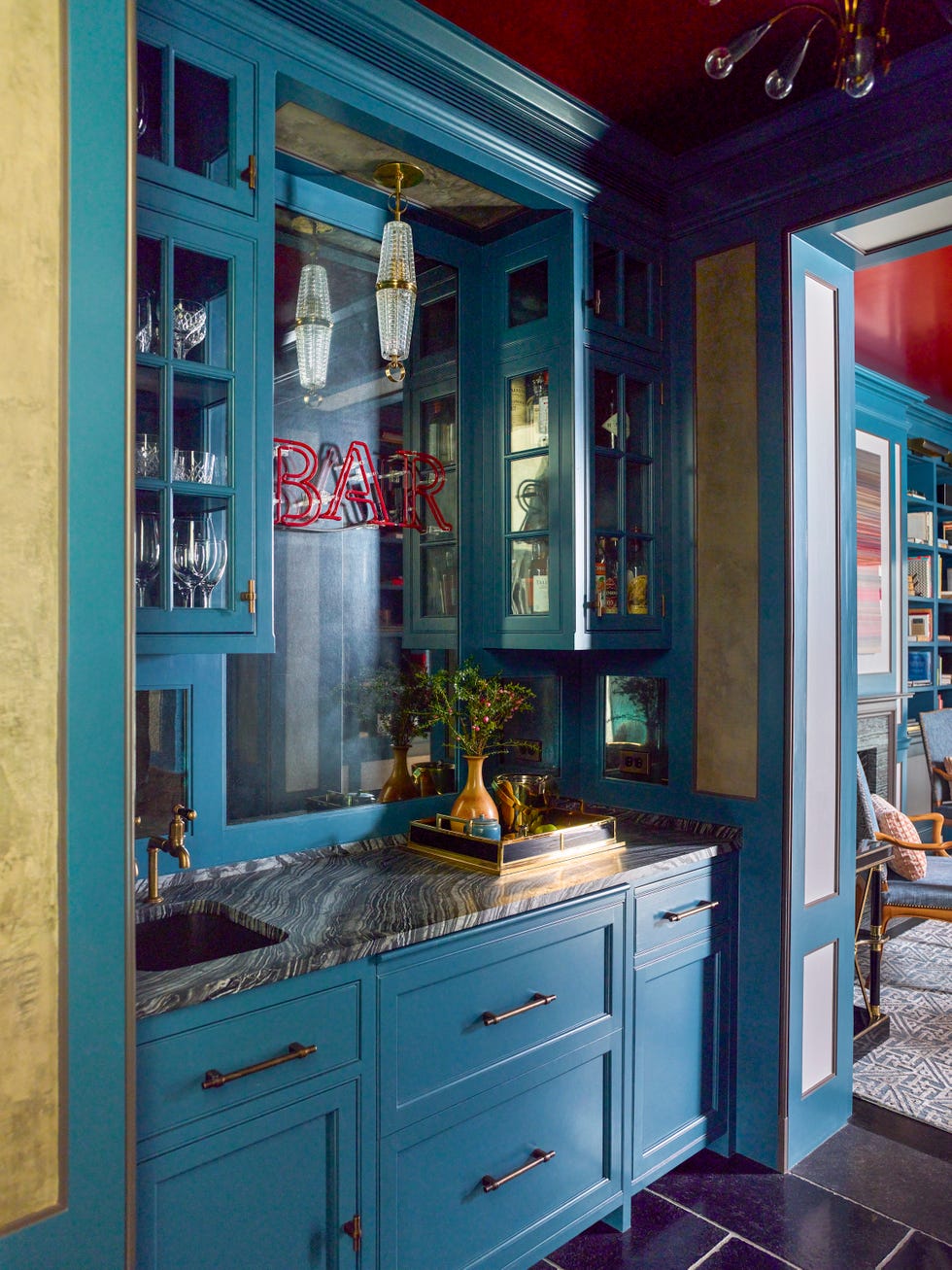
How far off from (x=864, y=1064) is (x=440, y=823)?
1.96 meters

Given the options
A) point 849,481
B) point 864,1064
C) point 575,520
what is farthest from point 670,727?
point 864,1064

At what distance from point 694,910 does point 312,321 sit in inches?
75.8

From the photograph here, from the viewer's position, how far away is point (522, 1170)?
206cm

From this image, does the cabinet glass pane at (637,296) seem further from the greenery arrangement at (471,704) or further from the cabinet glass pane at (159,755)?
the cabinet glass pane at (159,755)

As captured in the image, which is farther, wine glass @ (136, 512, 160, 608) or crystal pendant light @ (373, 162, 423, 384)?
crystal pendant light @ (373, 162, 423, 384)

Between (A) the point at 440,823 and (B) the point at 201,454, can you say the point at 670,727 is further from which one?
(B) the point at 201,454

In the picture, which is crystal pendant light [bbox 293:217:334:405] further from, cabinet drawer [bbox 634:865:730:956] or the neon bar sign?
cabinet drawer [bbox 634:865:730:956]

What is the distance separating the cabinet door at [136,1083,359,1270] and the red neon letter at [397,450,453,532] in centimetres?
160

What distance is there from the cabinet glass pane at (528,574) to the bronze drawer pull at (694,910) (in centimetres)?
92

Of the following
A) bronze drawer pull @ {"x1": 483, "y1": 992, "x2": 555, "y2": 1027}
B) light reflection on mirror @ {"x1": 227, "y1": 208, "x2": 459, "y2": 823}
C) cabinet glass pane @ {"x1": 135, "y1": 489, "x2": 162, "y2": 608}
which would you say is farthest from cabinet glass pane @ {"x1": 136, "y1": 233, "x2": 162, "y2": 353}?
bronze drawer pull @ {"x1": 483, "y1": 992, "x2": 555, "y2": 1027}

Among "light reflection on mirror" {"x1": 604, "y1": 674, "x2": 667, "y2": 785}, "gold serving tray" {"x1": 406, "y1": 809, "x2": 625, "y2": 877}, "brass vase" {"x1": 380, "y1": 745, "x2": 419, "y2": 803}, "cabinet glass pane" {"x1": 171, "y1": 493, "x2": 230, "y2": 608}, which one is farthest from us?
"light reflection on mirror" {"x1": 604, "y1": 674, "x2": 667, "y2": 785}

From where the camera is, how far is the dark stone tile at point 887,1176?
7.93 feet

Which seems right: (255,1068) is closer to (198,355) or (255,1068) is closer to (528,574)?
(198,355)

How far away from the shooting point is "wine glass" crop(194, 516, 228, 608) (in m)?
1.87
